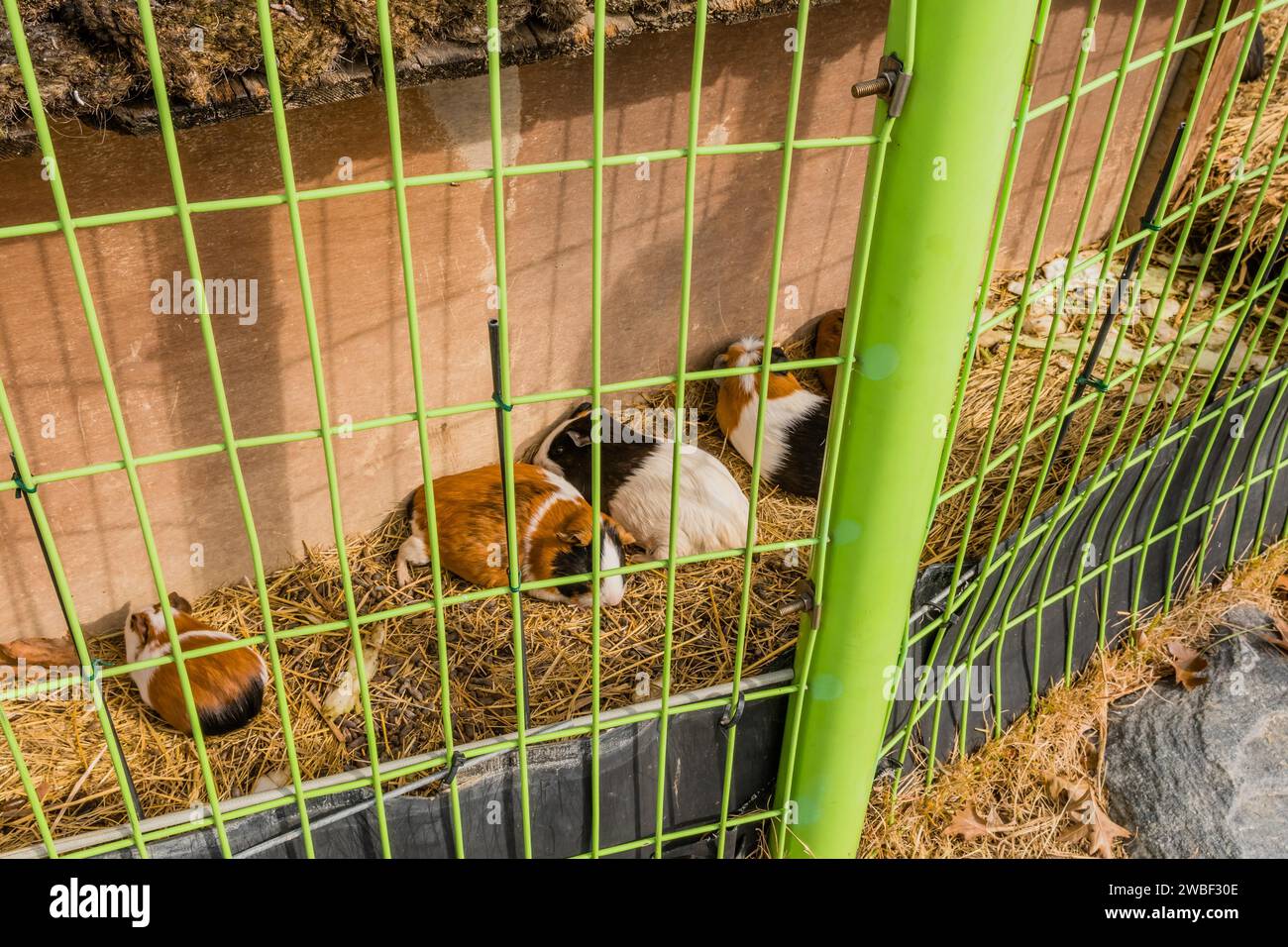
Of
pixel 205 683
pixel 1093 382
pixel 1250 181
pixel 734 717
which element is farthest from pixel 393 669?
pixel 1250 181

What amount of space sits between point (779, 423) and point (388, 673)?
1.63 metres

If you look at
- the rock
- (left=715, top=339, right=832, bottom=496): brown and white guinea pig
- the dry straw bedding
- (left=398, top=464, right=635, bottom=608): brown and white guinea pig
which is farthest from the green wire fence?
(left=715, top=339, right=832, bottom=496): brown and white guinea pig

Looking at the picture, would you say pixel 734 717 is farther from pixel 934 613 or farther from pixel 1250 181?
pixel 1250 181

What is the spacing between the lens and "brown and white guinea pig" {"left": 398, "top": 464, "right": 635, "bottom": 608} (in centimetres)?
350

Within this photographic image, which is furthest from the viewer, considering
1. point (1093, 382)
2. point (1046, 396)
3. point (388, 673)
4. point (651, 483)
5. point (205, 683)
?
point (1046, 396)

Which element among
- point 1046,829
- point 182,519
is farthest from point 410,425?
point 1046,829

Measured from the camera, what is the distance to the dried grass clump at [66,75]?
188cm

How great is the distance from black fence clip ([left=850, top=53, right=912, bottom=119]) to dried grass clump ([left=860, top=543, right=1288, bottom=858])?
6.48 ft

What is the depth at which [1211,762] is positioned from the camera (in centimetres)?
335

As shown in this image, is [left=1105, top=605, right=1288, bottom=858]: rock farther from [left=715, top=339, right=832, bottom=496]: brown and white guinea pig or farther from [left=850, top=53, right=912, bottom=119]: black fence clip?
[left=850, top=53, right=912, bottom=119]: black fence clip

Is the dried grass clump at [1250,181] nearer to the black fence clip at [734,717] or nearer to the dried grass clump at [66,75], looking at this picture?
the black fence clip at [734,717]

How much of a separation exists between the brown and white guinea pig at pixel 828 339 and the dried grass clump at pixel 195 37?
98.0 inches

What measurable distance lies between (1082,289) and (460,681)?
3100 mm

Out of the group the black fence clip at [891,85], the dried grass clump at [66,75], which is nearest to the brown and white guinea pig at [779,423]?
the black fence clip at [891,85]
